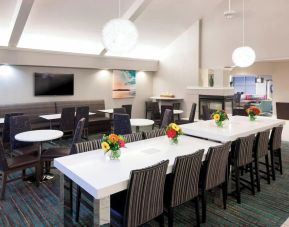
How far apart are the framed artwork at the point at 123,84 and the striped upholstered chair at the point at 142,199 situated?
6820 millimetres

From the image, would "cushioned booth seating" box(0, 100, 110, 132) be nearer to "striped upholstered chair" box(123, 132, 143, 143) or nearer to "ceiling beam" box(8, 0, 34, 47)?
"ceiling beam" box(8, 0, 34, 47)

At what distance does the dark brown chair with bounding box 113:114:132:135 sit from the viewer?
4641 mm

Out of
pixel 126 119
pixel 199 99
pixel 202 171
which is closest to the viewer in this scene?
pixel 202 171

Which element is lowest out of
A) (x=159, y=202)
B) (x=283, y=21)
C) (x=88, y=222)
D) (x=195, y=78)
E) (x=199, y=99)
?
(x=88, y=222)

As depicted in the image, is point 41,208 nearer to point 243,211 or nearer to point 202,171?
point 202,171

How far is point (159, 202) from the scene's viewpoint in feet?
7.06

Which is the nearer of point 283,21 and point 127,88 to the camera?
point 283,21

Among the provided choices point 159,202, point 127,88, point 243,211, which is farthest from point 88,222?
point 127,88

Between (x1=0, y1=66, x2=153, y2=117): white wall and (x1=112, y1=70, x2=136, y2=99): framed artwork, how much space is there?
0.15 m

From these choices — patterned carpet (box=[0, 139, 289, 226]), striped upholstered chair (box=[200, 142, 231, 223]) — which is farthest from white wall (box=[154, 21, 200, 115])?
striped upholstered chair (box=[200, 142, 231, 223])

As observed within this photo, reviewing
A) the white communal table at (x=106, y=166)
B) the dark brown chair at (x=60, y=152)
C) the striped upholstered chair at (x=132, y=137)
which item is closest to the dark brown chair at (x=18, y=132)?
the dark brown chair at (x=60, y=152)

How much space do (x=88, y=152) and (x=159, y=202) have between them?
3.36ft

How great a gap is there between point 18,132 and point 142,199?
305 centimetres

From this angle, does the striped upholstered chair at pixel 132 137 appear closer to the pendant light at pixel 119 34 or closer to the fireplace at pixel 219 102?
the pendant light at pixel 119 34
